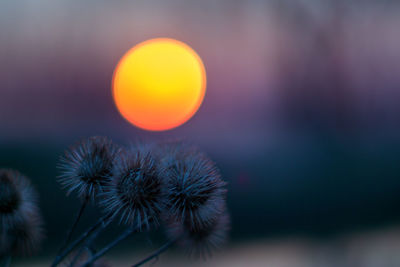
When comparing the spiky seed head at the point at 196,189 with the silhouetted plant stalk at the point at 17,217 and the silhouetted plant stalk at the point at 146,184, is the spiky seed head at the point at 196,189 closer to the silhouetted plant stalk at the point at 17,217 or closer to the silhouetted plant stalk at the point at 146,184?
the silhouetted plant stalk at the point at 146,184

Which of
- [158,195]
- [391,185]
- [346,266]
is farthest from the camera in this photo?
[391,185]

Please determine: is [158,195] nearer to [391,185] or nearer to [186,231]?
[186,231]

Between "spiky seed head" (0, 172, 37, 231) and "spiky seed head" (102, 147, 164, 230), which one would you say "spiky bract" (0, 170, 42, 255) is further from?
"spiky seed head" (102, 147, 164, 230)

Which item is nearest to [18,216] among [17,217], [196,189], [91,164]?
[17,217]

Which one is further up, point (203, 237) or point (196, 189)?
point (196, 189)

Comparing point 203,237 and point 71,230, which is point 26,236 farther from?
point 203,237

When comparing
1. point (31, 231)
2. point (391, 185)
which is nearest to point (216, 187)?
point (31, 231)

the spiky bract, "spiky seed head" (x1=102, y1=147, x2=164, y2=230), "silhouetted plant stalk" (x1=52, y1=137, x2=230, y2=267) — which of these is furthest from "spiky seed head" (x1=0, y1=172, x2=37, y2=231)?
"spiky seed head" (x1=102, y1=147, x2=164, y2=230)
